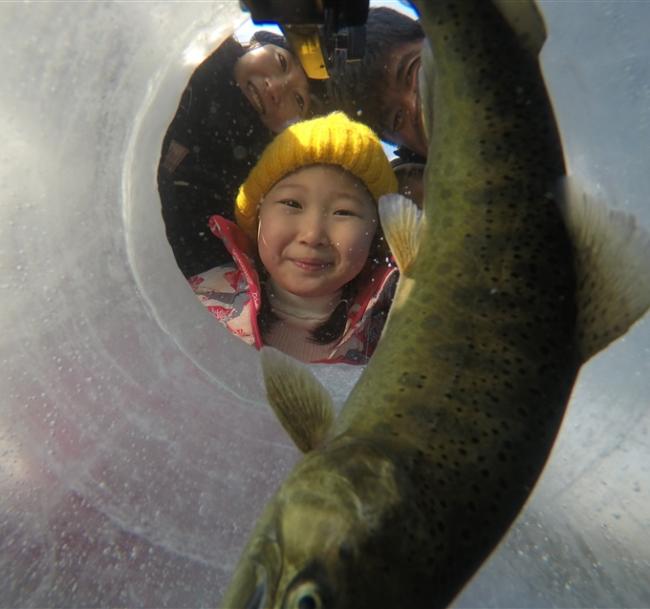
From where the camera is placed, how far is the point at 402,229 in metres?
1.37

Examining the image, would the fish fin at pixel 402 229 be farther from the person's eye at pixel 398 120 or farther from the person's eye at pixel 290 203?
the person's eye at pixel 398 120

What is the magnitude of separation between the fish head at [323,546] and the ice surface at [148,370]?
57.3 inches

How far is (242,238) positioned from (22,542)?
2.20 meters

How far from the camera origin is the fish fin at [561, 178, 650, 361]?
119cm

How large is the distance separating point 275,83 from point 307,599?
11.6 feet

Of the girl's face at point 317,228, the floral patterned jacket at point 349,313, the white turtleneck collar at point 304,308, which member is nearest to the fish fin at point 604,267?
the girl's face at point 317,228

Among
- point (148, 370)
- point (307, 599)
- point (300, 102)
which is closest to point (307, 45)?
point (307, 599)

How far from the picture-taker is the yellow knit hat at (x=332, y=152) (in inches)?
132

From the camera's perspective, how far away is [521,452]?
1.17 m

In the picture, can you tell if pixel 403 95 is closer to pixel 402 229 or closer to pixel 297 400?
pixel 402 229

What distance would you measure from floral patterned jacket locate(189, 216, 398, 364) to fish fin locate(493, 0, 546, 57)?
253 centimetres

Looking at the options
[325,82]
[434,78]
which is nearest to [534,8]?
[434,78]

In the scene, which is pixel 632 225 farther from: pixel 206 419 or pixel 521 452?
pixel 206 419

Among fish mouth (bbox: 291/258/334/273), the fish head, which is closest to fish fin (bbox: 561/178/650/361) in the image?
the fish head
